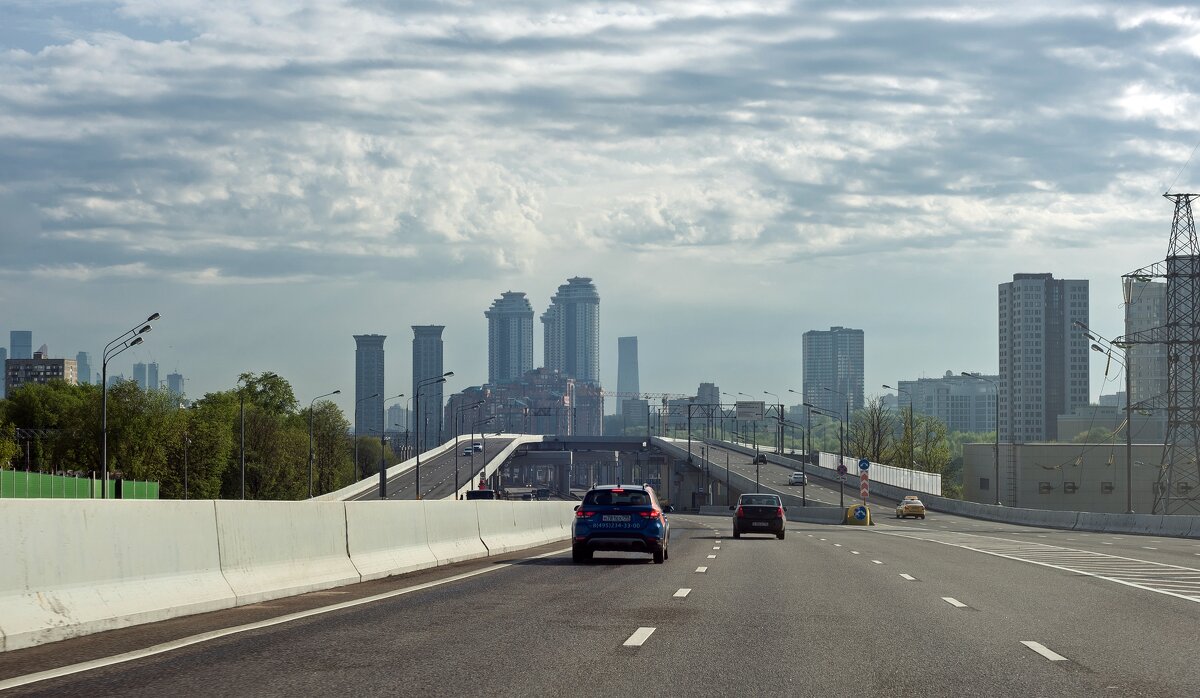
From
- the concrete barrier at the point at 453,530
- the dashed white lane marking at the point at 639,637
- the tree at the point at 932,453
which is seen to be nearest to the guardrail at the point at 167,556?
the concrete barrier at the point at 453,530

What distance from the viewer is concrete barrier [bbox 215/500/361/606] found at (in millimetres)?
17000

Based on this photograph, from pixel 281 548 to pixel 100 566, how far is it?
4860 mm

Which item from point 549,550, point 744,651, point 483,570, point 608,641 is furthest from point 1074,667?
point 549,550

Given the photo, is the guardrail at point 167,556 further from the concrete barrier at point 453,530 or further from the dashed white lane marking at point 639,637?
the dashed white lane marking at point 639,637

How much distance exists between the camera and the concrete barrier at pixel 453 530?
27.7 meters

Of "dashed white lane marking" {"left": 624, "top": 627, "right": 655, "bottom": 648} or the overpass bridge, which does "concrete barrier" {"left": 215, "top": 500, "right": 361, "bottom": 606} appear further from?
"dashed white lane marking" {"left": 624, "top": 627, "right": 655, "bottom": 648}

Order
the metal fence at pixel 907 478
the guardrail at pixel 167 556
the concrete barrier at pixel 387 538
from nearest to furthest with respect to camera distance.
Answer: the guardrail at pixel 167 556, the concrete barrier at pixel 387 538, the metal fence at pixel 907 478

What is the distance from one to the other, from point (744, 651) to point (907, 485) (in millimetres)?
105613

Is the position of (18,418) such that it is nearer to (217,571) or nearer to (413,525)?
(413,525)

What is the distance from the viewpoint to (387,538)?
78.6 ft

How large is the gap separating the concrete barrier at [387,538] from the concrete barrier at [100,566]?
4620mm

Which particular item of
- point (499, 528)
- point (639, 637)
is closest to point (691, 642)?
point (639, 637)

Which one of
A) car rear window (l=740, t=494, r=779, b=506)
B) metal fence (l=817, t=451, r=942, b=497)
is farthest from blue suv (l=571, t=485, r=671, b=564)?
metal fence (l=817, t=451, r=942, b=497)

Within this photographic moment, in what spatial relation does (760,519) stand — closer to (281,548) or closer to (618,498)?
(618,498)
